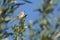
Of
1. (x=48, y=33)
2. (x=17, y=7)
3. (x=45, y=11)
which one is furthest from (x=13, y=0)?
(x=48, y=33)

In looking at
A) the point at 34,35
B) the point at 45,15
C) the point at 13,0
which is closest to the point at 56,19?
the point at 45,15

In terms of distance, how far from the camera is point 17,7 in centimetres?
181

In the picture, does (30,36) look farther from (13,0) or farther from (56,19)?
(13,0)

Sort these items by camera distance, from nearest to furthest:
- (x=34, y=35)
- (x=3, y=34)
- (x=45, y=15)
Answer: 1. (x=3, y=34)
2. (x=45, y=15)
3. (x=34, y=35)

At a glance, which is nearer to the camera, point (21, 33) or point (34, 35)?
point (21, 33)

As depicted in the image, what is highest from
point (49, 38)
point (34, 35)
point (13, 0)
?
point (13, 0)

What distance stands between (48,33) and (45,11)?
0.69 feet

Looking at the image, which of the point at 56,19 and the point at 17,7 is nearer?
the point at 17,7

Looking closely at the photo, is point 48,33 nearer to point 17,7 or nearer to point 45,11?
point 45,11

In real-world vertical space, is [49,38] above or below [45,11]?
below

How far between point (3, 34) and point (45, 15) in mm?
439

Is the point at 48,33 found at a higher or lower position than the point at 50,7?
lower

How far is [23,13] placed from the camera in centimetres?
186

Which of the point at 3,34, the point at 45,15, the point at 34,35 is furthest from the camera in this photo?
the point at 34,35
